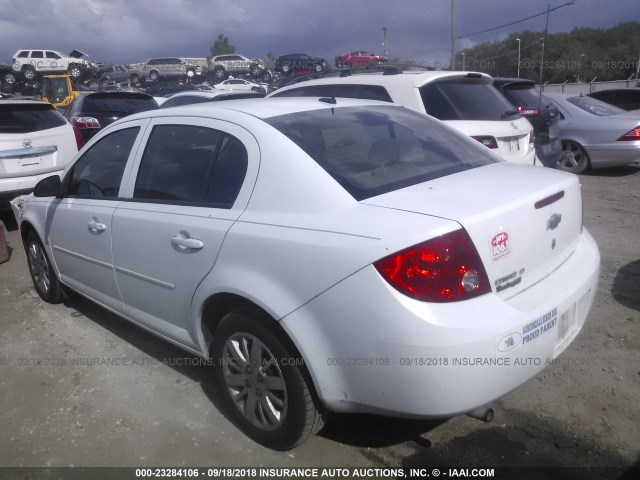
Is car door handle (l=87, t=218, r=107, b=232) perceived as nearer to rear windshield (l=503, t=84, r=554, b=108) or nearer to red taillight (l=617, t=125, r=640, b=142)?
rear windshield (l=503, t=84, r=554, b=108)

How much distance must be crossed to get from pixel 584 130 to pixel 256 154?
321 inches

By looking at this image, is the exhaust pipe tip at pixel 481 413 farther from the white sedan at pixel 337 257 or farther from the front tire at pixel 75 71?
the front tire at pixel 75 71

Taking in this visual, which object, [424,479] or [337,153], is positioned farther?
[337,153]

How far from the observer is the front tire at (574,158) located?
9.31m

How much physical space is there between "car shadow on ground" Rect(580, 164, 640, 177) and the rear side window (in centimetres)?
843

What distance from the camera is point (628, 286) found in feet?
14.5

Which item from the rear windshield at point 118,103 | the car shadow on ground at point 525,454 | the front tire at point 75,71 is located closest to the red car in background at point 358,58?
the front tire at point 75,71

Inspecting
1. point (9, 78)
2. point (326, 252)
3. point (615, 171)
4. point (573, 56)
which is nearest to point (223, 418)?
point (326, 252)

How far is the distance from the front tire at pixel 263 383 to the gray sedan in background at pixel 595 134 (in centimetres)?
829

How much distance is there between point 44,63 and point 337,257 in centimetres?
3308

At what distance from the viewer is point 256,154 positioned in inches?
104

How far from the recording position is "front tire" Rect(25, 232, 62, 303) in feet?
14.9

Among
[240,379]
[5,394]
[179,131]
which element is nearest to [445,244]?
[240,379]

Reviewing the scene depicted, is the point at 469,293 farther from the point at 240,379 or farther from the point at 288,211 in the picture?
the point at 240,379
